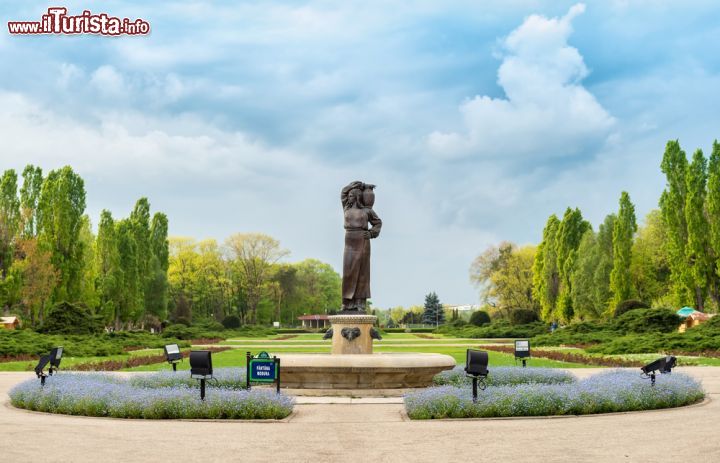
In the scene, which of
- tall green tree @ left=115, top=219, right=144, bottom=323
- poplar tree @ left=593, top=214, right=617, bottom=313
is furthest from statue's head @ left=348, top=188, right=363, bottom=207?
poplar tree @ left=593, top=214, right=617, bottom=313

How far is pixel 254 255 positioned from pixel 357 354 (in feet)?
212

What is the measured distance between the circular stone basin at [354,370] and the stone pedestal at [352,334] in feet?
6.25

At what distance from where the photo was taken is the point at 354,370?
1301cm

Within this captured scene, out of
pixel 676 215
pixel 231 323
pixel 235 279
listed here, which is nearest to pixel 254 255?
pixel 235 279

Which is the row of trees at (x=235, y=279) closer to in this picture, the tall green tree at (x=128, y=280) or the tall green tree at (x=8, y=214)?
the tall green tree at (x=128, y=280)

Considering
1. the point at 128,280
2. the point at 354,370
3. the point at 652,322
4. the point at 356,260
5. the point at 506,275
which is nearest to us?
the point at 354,370

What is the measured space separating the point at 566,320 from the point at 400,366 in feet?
160

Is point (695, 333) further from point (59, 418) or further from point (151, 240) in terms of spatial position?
point (151, 240)

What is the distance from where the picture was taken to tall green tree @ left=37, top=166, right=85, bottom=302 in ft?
135

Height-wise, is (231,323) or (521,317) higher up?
(521,317)

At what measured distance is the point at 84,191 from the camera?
4378 centimetres

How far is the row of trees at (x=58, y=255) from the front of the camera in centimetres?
3941

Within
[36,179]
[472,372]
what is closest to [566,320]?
[36,179]

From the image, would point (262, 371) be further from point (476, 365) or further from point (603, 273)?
point (603, 273)
